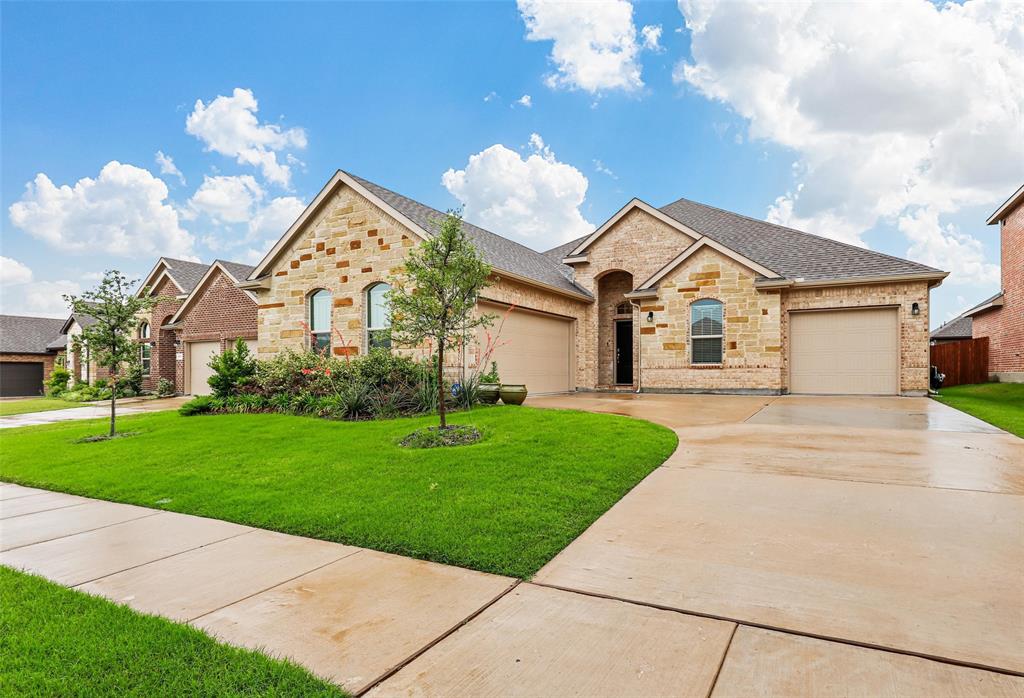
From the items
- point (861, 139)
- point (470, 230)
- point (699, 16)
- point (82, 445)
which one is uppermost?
point (699, 16)

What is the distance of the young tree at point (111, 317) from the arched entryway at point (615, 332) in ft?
45.6

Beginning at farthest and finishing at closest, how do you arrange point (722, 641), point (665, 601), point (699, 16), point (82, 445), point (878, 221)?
point (878, 221) < point (699, 16) < point (82, 445) < point (665, 601) < point (722, 641)

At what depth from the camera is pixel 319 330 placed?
47.7 ft

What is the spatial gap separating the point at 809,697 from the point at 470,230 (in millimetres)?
15351

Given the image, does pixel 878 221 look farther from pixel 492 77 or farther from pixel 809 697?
pixel 809 697

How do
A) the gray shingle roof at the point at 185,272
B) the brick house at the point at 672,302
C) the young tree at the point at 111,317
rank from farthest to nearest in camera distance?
the gray shingle roof at the point at 185,272 → the brick house at the point at 672,302 → the young tree at the point at 111,317

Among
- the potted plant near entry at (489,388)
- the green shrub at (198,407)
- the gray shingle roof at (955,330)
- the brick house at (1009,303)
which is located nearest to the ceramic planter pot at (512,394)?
the potted plant near entry at (489,388)

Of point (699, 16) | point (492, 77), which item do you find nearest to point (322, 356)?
point (492, 77)

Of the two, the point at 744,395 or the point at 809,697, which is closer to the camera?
the point at 809,697

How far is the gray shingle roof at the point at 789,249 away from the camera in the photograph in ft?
48.1

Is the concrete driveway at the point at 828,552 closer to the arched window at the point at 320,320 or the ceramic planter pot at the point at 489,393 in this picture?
the ceramic planter pot at the point at 489,393

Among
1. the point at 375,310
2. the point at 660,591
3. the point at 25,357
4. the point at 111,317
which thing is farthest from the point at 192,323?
the point at 660,591

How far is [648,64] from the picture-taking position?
16.6 metres

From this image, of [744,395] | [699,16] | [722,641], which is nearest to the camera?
[722,641]
